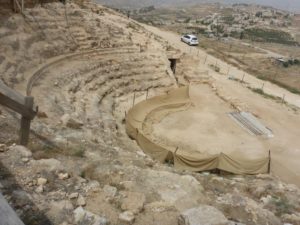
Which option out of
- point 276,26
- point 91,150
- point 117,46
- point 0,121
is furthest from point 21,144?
point 276,26

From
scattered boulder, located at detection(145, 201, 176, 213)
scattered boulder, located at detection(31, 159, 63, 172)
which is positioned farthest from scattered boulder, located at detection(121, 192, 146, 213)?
scattered boulder, located at detection(31, 159, 63, 172)

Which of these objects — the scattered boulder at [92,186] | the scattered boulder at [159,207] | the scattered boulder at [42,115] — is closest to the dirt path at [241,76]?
the scattered boulder at [42,115]

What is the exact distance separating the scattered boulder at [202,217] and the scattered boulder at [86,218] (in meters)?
1.68

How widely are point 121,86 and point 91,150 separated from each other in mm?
13648

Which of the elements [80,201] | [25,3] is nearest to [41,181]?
[80,201]

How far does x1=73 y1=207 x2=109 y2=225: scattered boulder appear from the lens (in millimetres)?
7520

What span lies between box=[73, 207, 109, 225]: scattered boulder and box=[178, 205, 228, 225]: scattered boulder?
1679 mm

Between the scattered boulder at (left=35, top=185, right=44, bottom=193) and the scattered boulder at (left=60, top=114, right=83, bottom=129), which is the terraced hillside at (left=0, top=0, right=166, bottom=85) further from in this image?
the scattered boulder at (left=35, top=185, right=44, bottom=193)

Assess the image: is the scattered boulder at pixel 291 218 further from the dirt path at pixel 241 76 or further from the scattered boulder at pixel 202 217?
the dirt path at pixel 241 76

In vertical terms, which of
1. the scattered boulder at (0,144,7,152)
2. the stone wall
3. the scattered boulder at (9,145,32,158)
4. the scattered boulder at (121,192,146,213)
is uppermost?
the stone wall

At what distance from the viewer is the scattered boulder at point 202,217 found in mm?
7797

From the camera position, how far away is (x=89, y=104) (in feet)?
65.4

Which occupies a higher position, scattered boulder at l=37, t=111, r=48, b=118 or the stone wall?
the stone wall

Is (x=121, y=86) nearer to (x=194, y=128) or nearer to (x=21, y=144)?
(x=194, y=128)
